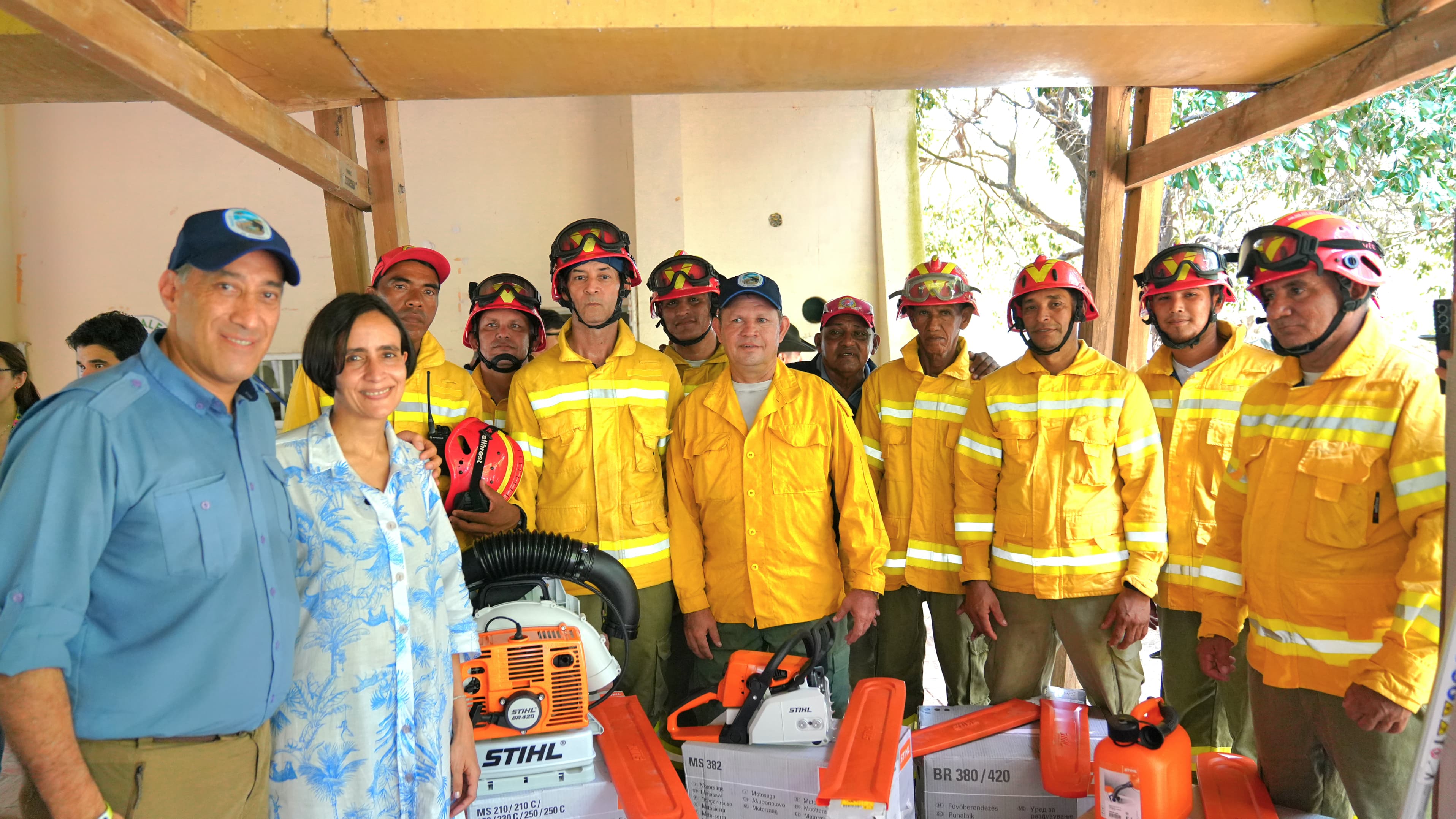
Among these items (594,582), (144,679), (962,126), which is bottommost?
(594,582)

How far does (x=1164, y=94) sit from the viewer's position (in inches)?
171

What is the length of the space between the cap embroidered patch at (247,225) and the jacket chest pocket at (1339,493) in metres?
2.95

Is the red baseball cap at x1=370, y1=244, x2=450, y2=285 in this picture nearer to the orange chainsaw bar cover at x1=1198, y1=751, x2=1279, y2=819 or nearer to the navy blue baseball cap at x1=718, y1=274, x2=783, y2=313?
the navy blue baseball cap at x1=718, y1=274, x2=783, y2=313

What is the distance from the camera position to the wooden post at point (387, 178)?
3986 mm

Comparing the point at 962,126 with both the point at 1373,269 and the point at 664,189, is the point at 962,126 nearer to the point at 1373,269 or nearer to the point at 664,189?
the point at 664,189

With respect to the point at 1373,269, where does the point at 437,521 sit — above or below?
below

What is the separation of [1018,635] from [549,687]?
2.19 metres

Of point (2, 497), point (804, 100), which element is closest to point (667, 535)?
point (2, 497)

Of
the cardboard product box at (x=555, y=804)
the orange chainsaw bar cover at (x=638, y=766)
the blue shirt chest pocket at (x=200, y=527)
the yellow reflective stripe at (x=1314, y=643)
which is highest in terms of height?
the blue shirt chest pocket at (x=200, y=527)

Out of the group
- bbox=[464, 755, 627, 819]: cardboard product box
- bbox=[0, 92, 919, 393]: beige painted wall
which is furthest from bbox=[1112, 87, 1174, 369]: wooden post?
bbox=[0, 92, 919, 393]: beige painted wall

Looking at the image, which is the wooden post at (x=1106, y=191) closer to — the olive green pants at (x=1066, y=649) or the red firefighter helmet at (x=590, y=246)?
the olive green pants at (x=1066, y=649)

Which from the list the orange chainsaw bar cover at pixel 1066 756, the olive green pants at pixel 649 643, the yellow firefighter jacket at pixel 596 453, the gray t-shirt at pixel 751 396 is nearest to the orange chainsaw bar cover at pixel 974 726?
the orange chainsaw bar cover at pixel 1066 756

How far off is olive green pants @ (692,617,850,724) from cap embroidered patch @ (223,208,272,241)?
8.00 feet

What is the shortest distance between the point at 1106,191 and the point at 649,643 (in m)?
3.32
